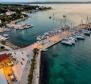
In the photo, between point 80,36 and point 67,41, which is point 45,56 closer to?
point 67,41

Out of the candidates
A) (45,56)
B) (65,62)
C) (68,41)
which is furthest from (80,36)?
(65,62)

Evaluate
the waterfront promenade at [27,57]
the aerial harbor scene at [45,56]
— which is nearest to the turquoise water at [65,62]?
the aerial harbor scene at [45,56]

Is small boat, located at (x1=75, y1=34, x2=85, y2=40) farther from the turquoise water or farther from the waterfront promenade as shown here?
the waterfront promenade

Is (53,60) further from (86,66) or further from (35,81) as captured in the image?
(35,81)

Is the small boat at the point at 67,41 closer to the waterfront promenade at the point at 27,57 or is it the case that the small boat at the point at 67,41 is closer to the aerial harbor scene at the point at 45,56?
the aerial harbor scene at the point at 45,56

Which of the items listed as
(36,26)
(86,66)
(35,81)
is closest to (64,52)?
(86,66)

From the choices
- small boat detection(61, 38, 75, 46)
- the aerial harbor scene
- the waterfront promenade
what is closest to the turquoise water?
the aerial harbor scene

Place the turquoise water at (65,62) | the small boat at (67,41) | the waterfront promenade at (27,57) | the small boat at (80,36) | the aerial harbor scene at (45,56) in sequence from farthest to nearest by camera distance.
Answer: the small boat at (80,36) < the small boat at (67,41) < the turquoise water at (65,62) < the aerial harbor scene at (45,56) < the waterfront promenade at (27,57)

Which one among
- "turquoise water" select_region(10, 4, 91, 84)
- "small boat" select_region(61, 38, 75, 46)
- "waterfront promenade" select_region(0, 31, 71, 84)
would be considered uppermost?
"waterfront promenade" select_region(0, 31, 71, 84)

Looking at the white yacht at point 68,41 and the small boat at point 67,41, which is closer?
the small boat at point 67,41

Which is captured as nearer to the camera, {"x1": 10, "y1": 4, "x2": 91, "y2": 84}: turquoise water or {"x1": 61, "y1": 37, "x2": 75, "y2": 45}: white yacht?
{"x1": 10, "y1": 4, "x2": 91, "y2": 84}: turquoise water

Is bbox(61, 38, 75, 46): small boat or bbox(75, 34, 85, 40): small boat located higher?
bbox(61, 38, 75, 46): small boat

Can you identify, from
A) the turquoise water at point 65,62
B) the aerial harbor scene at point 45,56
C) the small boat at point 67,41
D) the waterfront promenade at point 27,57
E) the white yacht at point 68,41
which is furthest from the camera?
the white yacht at point 68,41
